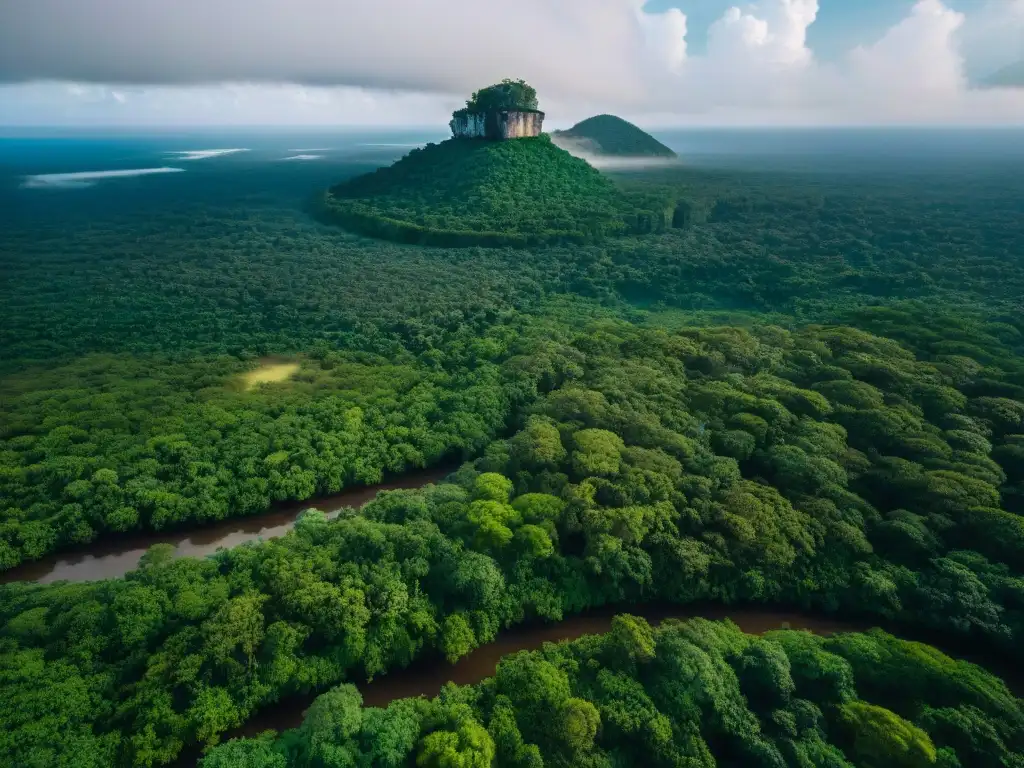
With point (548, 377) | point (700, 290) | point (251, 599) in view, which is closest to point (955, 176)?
point (700, 290)

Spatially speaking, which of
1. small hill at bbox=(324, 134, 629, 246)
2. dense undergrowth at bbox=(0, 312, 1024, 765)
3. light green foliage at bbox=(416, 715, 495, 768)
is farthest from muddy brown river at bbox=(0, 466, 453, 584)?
small hill at bbox=(324, 134, 629, 246)

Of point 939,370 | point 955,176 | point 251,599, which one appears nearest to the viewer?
point 251,599

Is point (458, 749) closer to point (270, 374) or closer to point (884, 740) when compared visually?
point (884, 740)

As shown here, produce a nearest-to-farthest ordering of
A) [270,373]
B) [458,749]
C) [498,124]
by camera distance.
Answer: [458,749] < [270,373] < [498,124]

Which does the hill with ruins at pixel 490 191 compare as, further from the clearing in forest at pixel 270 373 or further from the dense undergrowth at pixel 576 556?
the dense undergrowth at pixel 576 556

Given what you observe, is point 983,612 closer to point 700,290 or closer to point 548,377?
point 548,377

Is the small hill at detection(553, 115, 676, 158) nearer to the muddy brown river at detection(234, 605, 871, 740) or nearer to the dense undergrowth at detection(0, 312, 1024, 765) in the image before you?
the dense undergrowth at detection(0, 312, 1024, 765)

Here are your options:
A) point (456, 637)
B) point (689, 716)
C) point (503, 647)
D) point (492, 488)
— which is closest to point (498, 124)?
point (492, 488)
